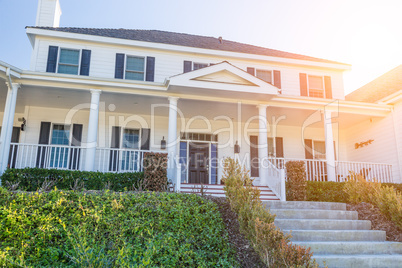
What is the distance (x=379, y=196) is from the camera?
24.4 feet

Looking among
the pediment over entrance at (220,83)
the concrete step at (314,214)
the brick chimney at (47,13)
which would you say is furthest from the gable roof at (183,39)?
the concrete step at (314,214)

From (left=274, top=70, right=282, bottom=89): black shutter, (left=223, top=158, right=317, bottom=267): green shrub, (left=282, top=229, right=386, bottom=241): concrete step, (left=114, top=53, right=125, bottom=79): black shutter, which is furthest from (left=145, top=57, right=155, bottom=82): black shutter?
(left=282, top=229, right=386, bottom=241): concrete step

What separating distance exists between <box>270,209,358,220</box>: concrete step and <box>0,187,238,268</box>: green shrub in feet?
5.74

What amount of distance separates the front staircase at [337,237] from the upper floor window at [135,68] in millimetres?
7832

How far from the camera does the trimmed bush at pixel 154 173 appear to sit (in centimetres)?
910

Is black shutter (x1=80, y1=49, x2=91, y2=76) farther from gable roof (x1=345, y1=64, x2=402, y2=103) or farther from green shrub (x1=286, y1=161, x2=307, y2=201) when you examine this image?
gable roof (x1=345, y1=64, x2=402, y2=103)

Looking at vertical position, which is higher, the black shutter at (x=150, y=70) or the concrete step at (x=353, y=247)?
the black shutter at (x=150, y=70)

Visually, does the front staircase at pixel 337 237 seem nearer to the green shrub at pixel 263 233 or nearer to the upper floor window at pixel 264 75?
the green shrub at pixel 263 233

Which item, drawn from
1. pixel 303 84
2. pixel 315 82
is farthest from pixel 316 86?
pixel 303 84

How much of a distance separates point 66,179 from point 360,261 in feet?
24.1

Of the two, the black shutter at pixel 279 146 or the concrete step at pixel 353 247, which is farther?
the black shutter at pixel 279 146

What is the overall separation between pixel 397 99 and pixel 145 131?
974 centimetres

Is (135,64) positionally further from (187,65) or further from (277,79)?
(277,79)

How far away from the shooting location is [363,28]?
10.3 metres
